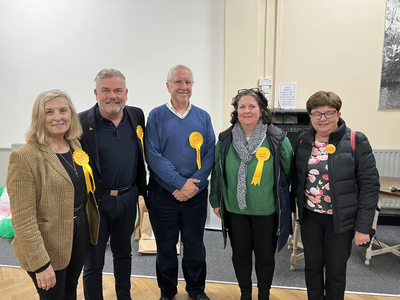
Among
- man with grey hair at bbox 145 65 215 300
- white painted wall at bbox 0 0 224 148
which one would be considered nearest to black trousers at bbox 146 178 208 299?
man with grey hair at bbox 145 65 215 300

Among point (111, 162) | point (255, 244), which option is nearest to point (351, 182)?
point (255, 244)

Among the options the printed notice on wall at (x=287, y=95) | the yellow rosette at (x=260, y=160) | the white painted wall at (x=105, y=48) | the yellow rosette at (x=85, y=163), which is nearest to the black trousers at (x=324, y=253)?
the yellow rosette at (x=260, y=160)

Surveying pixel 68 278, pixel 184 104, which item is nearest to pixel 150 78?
pixel 184 104

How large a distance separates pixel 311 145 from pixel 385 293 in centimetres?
145

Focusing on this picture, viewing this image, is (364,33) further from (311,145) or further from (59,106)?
(59,106)

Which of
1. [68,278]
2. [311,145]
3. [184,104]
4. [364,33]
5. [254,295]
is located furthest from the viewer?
[364,33]

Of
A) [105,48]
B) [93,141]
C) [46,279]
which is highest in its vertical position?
[105,48]

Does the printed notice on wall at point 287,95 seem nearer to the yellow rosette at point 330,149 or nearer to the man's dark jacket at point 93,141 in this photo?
the yellow rosette at point 330,149

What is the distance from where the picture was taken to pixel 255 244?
5.60 ft

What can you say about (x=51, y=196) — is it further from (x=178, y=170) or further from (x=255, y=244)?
(x=255, y=244)

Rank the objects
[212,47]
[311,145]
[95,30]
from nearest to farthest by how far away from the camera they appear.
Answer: [311,145], [212,47], [95,30]

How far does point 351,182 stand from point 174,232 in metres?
1.14

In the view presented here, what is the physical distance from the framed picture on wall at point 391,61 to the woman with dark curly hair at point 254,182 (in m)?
2.29

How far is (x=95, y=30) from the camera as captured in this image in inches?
141
